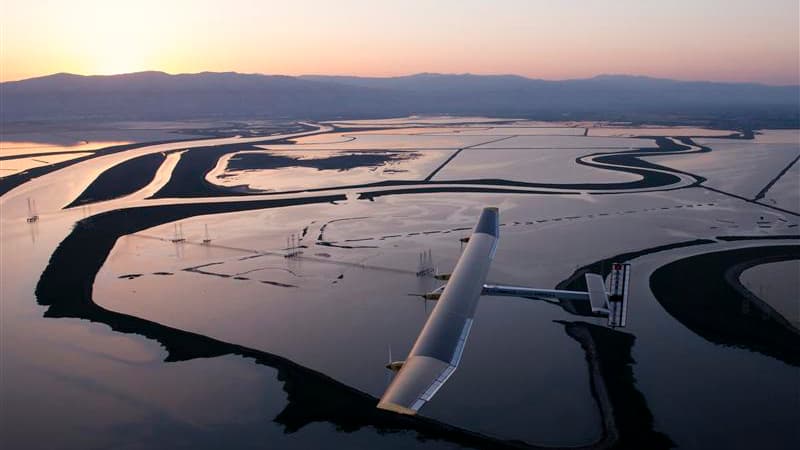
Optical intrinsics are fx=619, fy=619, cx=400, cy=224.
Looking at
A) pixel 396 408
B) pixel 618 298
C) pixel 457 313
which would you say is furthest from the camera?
pixel 618 298

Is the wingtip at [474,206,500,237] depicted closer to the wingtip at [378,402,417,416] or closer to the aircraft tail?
the aircraft tail

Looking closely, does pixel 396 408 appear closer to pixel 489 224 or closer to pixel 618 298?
pixel 618 298

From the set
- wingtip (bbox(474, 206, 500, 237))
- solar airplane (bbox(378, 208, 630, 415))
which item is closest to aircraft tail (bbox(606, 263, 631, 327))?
solar airplane (bbox(378, 208, 630, 415))

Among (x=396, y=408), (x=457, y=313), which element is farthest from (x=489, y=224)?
Answer: (x=396, y=408)

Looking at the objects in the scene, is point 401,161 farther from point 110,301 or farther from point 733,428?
point 733,428

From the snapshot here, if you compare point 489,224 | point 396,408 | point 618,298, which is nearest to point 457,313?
point 618,298

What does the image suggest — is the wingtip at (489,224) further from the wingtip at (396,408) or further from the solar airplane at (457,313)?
the wingtip at (396,408)

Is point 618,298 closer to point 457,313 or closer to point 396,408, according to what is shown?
point 457,313

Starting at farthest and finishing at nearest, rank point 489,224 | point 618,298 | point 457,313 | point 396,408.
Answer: point 489,224 < point 618,298 < point 457,313 < point 396,408

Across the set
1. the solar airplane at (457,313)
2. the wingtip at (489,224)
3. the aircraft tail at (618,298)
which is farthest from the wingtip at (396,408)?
the wingtip at (489,224)

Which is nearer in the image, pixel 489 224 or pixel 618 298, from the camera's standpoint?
pixel 618 298

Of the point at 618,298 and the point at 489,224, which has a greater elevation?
the point at 489,224

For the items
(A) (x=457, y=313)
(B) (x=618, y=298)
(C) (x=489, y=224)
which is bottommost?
(B) (x=618, y=298)

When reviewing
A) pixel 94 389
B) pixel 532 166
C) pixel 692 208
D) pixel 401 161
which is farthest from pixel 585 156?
pixel 94 389
